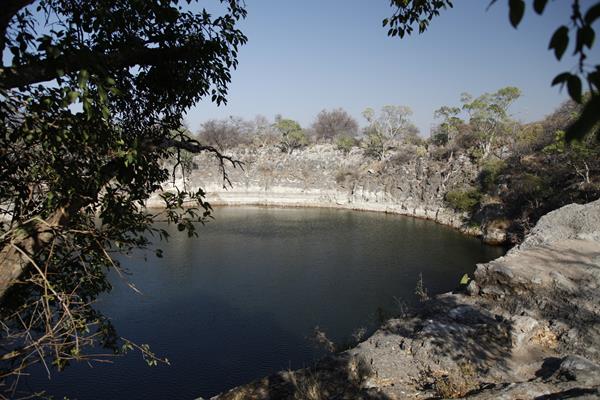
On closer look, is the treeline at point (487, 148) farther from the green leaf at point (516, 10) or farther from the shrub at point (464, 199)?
the green leaf at point (516, 10)

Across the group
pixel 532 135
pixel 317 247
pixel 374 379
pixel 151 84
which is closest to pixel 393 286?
pixel 317 247

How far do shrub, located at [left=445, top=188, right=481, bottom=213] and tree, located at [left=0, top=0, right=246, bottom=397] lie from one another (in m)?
31.4

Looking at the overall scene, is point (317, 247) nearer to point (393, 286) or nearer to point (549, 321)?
point (393, 286)

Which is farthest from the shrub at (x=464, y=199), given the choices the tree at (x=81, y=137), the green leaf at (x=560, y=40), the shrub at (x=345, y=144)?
the green leaf at (x=560, y=40)

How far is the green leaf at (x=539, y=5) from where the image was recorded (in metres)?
1.32

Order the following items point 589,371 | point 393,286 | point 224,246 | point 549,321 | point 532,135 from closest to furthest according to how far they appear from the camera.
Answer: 1. point 589,371
2. point 549,321
3. point 393,286
4. point 224,246
5. point 532,135

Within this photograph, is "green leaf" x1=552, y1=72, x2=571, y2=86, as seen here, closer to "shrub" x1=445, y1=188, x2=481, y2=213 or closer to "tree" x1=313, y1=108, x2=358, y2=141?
"shrub" x1=445, y1=188, x2=481, y2=213

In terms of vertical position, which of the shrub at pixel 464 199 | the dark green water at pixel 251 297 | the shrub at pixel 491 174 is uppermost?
the shrub at pixel 491 174

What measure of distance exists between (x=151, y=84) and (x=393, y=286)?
15530 millimetres

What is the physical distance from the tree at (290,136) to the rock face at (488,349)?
45.2m

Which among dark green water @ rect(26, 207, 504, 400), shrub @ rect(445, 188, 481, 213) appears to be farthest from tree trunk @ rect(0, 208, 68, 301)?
shrub @ rect(445, 188, 481, 213)

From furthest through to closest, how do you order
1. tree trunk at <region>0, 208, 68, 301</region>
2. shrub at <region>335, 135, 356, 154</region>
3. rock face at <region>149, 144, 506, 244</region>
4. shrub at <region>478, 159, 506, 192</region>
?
shrub at <region>335, 135, 356, 154</region>
rock face at <region>149, 144, 506, 244</region>
shrub at <region>478, 159, 506, 192</region>
tree trunk at <region>0, 208, 68, 301</region>

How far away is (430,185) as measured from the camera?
38531 mm

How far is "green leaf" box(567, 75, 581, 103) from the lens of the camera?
4.20 ft
